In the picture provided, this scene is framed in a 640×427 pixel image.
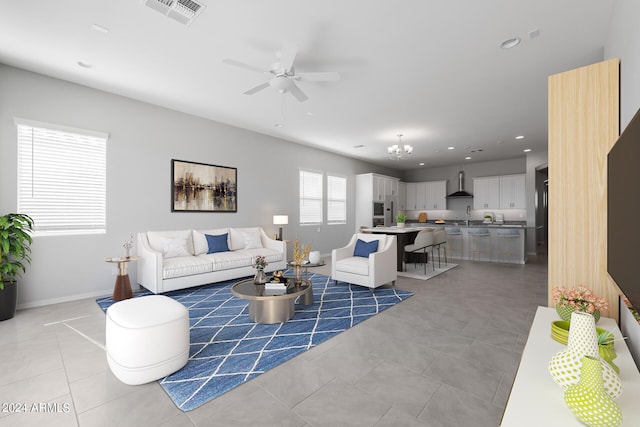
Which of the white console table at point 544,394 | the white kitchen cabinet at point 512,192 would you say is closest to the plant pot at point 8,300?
the white console table at point 544,394

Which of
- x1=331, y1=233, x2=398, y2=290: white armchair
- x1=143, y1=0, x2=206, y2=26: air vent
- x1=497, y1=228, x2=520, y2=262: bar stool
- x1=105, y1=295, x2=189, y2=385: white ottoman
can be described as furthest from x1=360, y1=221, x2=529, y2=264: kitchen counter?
x1=143, y1=0, x2=206, y2=26: air vent

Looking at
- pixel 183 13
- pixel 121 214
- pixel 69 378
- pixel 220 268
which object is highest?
pixel 183 13

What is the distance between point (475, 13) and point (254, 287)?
358 centimetres

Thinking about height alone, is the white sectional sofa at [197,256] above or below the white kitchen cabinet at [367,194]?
below

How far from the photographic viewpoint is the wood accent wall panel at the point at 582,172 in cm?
208

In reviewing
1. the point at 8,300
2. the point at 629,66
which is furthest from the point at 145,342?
the point at 629,66

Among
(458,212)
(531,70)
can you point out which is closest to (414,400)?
(531,70)

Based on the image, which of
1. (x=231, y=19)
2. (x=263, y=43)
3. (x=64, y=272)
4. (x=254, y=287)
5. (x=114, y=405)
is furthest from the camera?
(x=64, y=272)

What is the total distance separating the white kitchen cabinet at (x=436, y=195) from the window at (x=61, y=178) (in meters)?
9.76

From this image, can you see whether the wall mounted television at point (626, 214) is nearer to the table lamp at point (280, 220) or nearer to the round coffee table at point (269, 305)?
the round coffee table at point (269, 305)

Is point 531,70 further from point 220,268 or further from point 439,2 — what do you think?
point 220,268

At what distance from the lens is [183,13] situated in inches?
103

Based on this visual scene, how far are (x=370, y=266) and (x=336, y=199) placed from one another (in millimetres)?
4512

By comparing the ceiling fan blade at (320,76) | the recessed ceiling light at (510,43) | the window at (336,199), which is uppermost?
the recessed ceiling light at (510,43)
